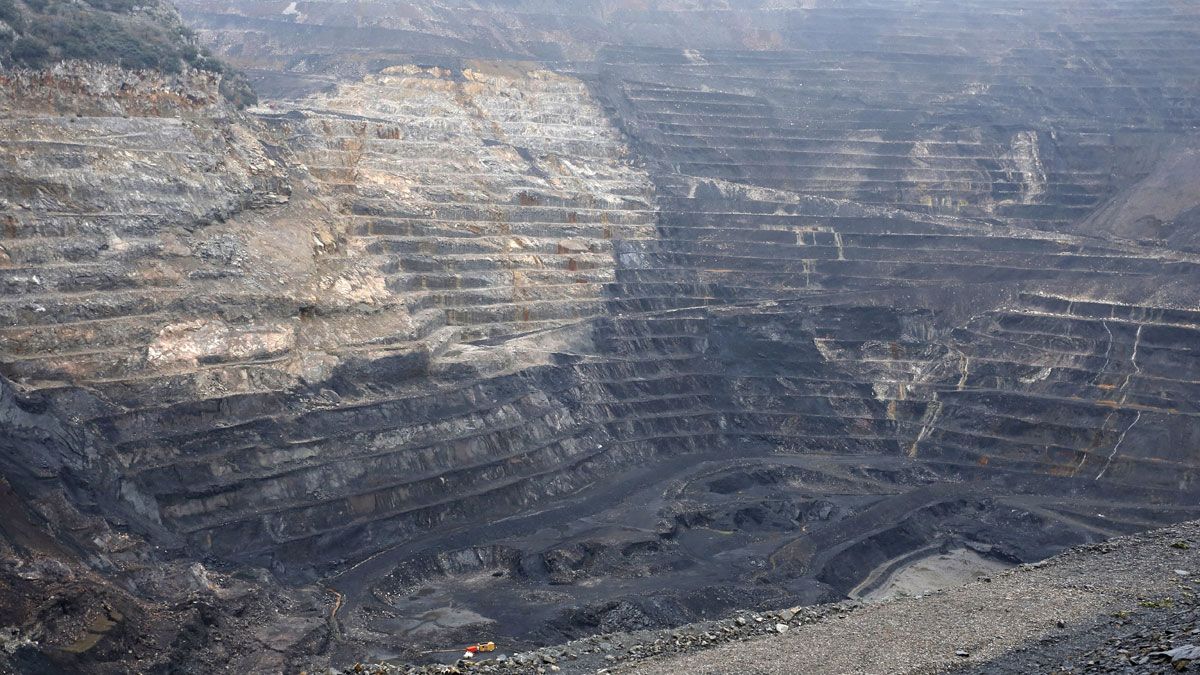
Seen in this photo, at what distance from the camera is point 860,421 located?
44.5m

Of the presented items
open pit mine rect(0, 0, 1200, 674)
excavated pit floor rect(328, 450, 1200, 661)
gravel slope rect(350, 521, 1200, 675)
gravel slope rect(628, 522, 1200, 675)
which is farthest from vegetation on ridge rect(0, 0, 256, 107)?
gravel slope rect(628, 522, 1200, 675)

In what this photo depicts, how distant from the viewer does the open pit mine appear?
29.6 m

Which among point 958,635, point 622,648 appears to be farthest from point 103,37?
point 958,635

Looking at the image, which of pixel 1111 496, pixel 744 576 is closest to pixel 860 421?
pixel 1111 496

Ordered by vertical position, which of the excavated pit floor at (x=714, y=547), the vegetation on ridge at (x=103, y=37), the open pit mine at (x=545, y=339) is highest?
the vegetation on ridge at (x=103, y=37)

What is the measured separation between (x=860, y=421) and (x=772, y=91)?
81.9ft

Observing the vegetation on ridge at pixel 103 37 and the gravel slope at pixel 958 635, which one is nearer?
the gravel slope at pixel 958 635

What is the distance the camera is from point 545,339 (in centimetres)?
4294

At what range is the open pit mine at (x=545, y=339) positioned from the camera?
1164 inches

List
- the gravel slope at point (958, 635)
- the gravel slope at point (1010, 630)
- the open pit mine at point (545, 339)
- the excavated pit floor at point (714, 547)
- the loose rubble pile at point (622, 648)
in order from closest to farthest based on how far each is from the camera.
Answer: the gravel slope at point (1010, 630), the gravel slope at point (958, 635), the loose rubble pile at point (622, 648), the excavated pit floor at point (714, 547), the open pit mine at point (545, 339)

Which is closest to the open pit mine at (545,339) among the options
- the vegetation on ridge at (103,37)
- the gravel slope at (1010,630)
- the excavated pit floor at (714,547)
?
the excavated pit floor at (714,547)

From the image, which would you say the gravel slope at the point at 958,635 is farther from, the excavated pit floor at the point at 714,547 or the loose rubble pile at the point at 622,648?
the excavated pit floor at the point at 714,547

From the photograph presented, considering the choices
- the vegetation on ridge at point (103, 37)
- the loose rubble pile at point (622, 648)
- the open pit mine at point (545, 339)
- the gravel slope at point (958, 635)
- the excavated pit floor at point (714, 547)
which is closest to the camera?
the gravel slope at point (958, 635)

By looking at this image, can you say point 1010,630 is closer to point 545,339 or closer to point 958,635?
point 958,635
